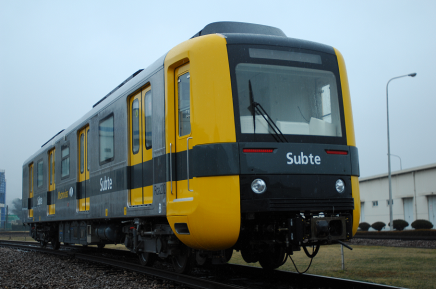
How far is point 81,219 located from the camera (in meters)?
11.4

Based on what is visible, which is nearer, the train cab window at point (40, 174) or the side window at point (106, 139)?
the side window at point (106, 139)

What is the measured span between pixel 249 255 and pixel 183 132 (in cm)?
222

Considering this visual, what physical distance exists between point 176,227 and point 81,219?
5539 mm

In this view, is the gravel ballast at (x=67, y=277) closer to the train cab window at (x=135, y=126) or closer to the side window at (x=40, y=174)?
the train cab window at (x=135, y=126)

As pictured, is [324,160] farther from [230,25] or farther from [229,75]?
[230,25]

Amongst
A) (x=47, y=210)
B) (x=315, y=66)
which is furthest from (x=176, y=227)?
(x=47, y=210)

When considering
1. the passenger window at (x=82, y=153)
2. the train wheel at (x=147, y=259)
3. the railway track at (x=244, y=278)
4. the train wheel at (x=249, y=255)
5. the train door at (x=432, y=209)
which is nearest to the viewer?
the railway track at (x=244, y=278)

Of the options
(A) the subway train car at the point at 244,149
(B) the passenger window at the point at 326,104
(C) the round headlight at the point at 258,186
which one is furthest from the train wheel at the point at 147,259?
(B) the passenger window at the point at 326,104

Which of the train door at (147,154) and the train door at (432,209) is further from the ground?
the train door at (147,154)

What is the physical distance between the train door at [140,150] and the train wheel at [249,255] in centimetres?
166

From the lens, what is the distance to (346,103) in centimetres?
691

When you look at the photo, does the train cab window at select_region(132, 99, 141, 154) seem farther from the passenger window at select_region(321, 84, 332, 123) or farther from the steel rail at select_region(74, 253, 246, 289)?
the passenger window at select_region(321, 84, 332, 123)

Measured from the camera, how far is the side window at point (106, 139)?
9.30m

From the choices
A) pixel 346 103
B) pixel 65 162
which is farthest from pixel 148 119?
pixel 65 162
